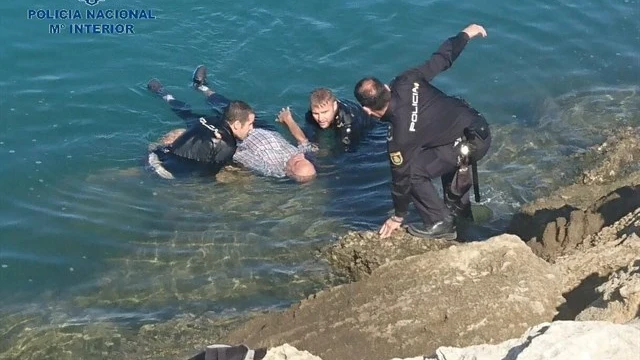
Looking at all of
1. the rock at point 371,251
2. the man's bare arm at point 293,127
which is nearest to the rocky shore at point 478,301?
the rock at point 371,251

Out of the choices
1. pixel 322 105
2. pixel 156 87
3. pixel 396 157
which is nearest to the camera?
pixel 396 157

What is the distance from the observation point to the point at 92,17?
11250 millimetres

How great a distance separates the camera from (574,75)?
10.6 meters

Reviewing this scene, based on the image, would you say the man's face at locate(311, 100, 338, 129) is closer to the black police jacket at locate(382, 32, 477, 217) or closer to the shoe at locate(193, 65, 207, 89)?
the black police jacket at locate(382, 32, 477, 217)

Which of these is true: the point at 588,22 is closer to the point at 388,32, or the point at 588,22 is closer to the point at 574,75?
the point at 574,75

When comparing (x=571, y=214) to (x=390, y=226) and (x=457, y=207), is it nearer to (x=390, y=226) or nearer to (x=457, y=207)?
(x=457, y=207)

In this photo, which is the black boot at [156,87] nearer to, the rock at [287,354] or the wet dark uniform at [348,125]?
the wet dark uniform at [348,125]

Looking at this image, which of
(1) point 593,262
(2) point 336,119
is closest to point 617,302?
(1) point 593,262

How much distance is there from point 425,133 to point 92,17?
6541 mm

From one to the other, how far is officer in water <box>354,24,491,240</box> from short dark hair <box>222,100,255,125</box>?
7.00ft

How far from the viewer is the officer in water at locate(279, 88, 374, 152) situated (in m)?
8.07

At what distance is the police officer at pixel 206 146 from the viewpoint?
816 centimetres

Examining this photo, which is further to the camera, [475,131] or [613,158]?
[613,158]

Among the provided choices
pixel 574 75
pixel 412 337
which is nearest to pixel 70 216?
pixel 412 337
